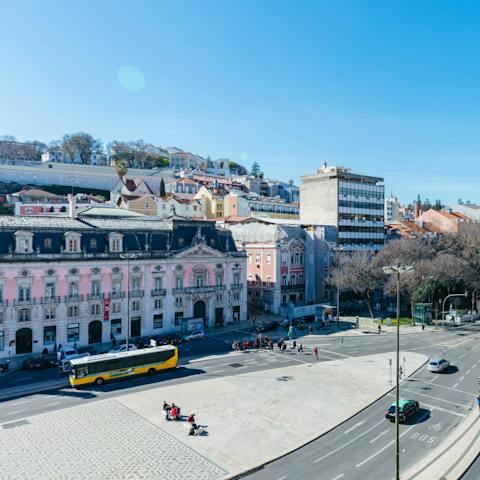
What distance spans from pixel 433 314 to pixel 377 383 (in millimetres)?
45384

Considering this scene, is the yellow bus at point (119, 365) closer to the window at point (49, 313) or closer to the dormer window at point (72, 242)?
the window at point (49, 313)

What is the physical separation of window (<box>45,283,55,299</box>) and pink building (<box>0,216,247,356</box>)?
0.11 meters

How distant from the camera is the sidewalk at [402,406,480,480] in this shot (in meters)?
25.8

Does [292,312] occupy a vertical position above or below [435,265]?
below

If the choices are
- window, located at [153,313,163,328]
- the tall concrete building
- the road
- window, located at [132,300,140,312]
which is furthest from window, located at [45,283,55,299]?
the tall concrete building

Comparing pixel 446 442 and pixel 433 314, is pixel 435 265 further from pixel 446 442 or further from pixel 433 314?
pixel 446 442

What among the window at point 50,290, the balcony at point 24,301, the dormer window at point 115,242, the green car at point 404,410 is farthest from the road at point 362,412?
the window at point 50,290

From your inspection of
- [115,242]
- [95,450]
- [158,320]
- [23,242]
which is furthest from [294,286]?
[95,450]

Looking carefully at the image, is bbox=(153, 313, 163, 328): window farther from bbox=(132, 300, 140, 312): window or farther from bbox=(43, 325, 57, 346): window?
bbox=(43, 325, 57, 346): window

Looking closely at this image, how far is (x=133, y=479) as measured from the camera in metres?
25.1

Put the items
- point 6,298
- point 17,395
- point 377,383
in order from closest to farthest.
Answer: point 17,395 < point 377,383 < point 6,298

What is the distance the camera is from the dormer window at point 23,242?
53031 millimetres

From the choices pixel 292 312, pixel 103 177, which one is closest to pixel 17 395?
pixel 292 312

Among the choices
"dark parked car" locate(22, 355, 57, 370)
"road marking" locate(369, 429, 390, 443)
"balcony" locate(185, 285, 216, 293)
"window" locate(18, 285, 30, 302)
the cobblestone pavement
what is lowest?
"road marking" locate(369, 429, 390, 443)
